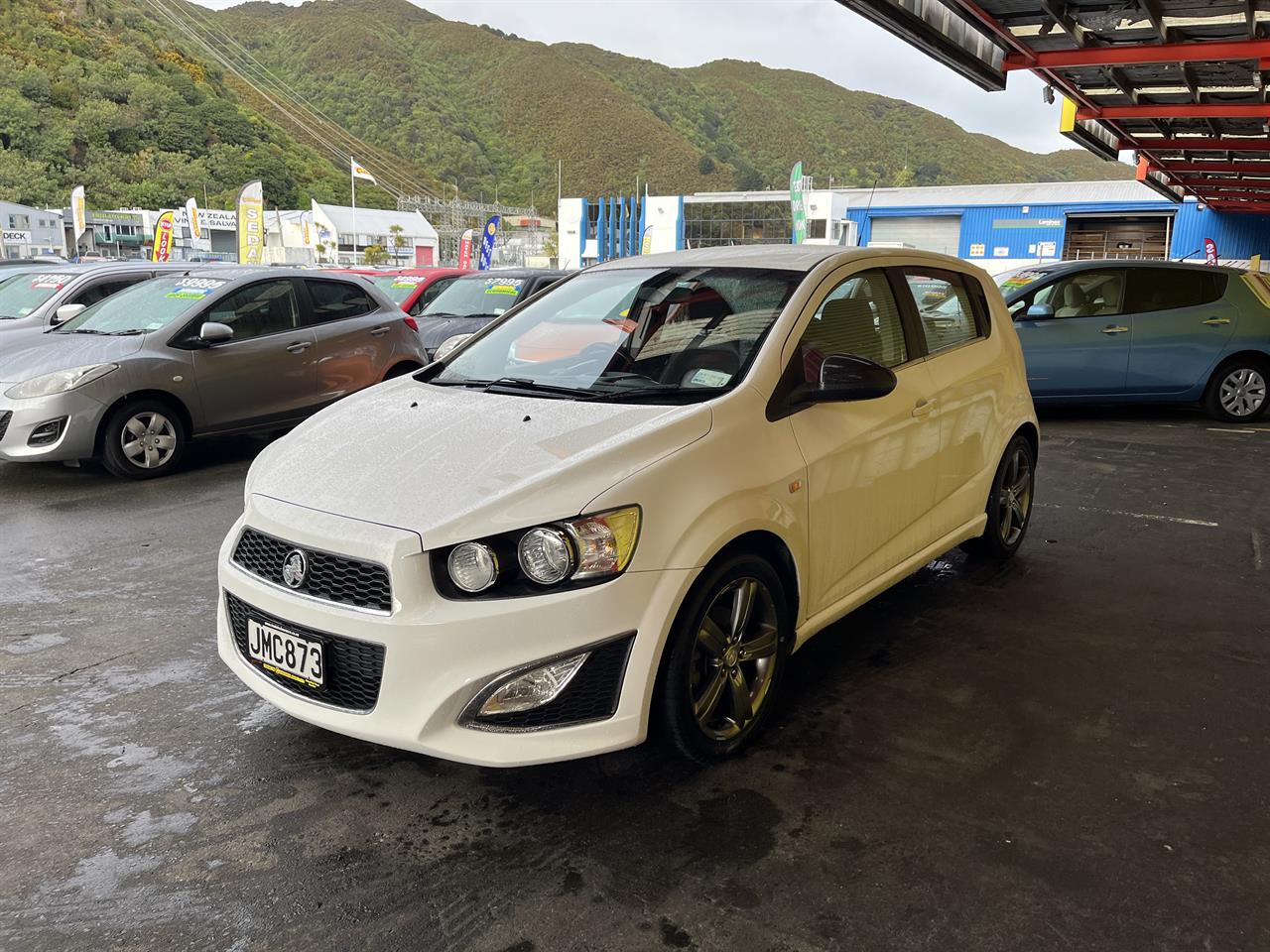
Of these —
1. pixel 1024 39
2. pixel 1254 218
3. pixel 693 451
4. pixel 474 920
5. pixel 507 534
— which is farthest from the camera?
pixel 1254 218

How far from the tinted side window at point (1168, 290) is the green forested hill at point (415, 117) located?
80.7 m

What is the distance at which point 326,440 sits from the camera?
10.7 feet

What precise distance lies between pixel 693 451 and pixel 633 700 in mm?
723

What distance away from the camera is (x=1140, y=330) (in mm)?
9805

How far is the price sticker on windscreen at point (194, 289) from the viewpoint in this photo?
761 centimetres

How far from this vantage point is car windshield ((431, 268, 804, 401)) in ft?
11.0

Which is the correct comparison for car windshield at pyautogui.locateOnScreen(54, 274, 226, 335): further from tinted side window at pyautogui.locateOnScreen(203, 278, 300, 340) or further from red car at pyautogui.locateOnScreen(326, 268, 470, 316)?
red car at pyautogui.locateOnScreen(326, 268, 470, 316)

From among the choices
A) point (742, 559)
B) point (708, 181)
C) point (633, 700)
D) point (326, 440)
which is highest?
point (708, 181)

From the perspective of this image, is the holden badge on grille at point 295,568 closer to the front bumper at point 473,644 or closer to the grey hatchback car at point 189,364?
the front bumper at point 473,644

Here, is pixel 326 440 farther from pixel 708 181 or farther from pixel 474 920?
pixel 708 181

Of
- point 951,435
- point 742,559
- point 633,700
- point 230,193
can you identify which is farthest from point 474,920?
point 230,193

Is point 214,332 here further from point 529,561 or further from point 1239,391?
point 1239,391

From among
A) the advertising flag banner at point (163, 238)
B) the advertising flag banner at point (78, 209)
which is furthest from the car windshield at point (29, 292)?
the advertising flag banner at point (78, 209)

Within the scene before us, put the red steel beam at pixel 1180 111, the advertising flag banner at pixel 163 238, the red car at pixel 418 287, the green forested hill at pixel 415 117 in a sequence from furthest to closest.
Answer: the green forested hill at pixel 415 117 → the advertising flag banner at pixel 163 238 → the red steel beam at pixel 1180 111 → the red car at pixel 418 287
